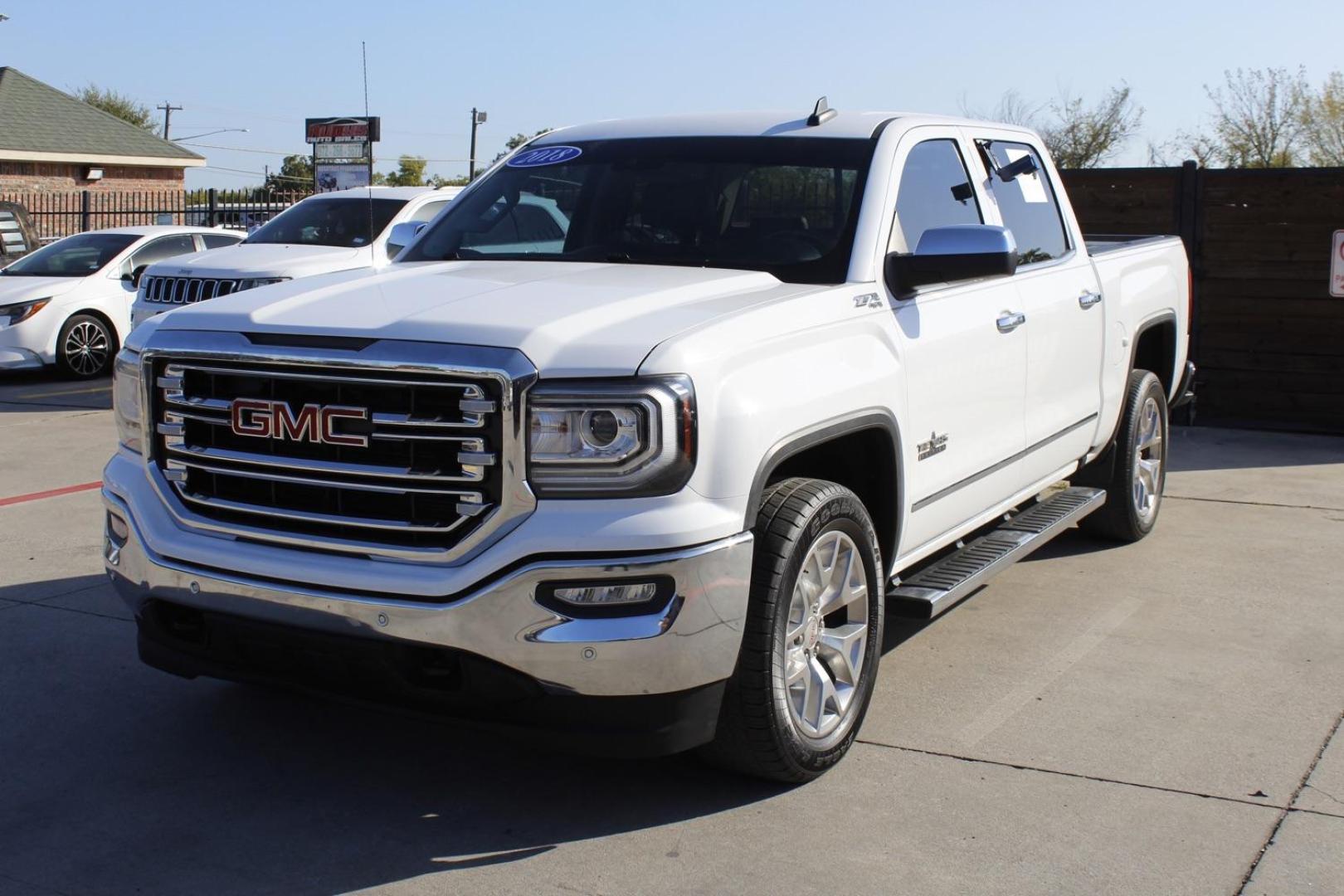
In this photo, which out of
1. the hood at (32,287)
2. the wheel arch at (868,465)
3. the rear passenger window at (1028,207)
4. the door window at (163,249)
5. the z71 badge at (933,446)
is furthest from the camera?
the door window at (163,249)

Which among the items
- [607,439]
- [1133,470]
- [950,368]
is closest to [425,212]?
[1133,470]

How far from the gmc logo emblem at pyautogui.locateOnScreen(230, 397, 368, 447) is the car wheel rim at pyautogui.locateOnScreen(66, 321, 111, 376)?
11.7 meters

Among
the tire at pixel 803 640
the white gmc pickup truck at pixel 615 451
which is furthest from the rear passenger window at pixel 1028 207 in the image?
the tire at pixel 803 640

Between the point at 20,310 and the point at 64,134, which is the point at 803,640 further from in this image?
the point at 64,134

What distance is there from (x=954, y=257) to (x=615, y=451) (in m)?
1.58

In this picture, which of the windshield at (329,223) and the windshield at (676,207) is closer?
the windshield at (676,207)

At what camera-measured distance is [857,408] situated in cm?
430

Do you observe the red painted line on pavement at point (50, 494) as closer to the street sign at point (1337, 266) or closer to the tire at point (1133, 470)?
the tire at point (1133, 470)

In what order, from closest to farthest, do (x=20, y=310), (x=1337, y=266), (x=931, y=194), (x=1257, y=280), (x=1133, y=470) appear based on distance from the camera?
(x=931, y=194) < (x=1133, y=470) < (x=1337, y=266) < (x=1257, y=280) < (x=20, y=310)

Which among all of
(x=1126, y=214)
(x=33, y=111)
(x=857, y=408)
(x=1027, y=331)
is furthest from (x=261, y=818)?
(x=33, y=111)

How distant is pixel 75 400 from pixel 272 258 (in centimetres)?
239

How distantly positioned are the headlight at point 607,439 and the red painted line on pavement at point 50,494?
5733 millimetres

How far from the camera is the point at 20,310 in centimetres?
1434

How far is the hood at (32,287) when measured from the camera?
14414mm
